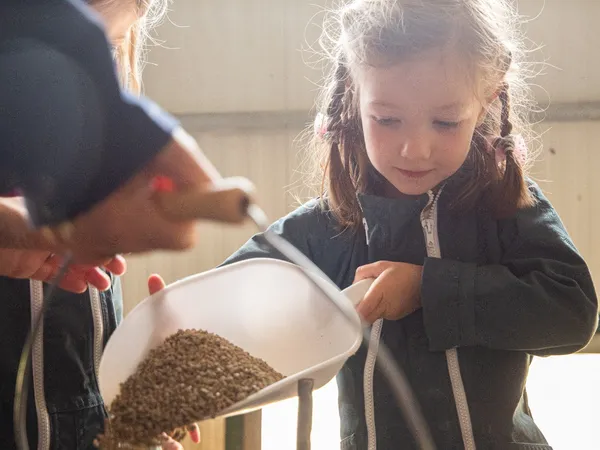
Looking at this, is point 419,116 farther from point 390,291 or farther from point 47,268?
point 47,268

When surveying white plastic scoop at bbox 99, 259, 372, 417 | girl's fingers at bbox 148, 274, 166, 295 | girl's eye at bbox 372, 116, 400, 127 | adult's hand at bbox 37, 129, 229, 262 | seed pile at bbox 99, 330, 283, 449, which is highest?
girl's eye at bbox 372, 116, 400, 127

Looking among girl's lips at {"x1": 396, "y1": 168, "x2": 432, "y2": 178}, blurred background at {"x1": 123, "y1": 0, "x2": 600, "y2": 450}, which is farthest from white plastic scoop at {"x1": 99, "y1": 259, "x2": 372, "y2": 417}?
blurred background at {"x1": 123, "y1": 0, "x2": 600, "y2": 450}

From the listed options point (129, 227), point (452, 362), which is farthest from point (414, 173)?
point (129, 227)

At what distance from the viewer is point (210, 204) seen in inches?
12.2

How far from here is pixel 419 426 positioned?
0.46 m

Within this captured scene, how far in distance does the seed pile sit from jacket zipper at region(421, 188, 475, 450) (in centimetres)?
17

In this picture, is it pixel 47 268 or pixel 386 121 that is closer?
pixel 47 268

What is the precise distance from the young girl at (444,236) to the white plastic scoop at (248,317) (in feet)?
0.13

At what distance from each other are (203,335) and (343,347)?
11cm

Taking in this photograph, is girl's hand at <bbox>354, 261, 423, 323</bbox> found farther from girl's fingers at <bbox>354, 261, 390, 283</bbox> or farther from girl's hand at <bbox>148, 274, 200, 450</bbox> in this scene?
girl's hand at <bbox>148, 274, 200, 450</bbox>

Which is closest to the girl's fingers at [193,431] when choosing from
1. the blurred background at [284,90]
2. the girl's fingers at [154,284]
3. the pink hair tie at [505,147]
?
the girl's fingers at [154,284]

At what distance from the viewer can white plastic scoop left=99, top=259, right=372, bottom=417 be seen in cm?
56

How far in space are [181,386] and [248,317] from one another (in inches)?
4.2

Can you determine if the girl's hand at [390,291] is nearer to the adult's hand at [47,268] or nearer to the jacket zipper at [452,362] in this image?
the jacket zipper at [452,362]
